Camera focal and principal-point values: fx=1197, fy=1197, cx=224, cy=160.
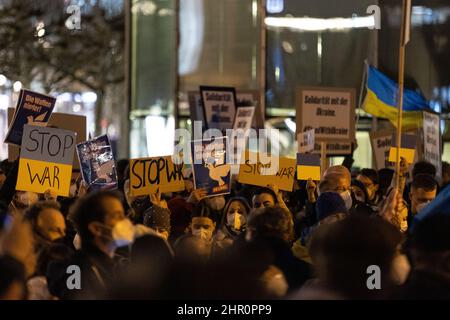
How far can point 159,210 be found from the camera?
7.40m

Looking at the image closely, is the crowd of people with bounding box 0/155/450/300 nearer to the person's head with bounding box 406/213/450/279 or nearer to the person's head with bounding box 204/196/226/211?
the person's head with bounding box 406/213/450/279

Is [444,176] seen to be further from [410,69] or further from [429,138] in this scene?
[410,69]

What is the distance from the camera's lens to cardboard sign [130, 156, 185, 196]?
10039mm

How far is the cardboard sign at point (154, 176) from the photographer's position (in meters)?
10.0

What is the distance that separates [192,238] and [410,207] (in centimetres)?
356

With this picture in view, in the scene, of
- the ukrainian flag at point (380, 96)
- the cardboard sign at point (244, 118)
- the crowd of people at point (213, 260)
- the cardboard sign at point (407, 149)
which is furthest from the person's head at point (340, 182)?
the ukrainian flag at point (380, 96)

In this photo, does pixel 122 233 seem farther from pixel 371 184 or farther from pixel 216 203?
pixel 371 184

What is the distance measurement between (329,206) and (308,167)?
13.6 feet

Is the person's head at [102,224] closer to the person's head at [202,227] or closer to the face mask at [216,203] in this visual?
the person's head at [202,227]

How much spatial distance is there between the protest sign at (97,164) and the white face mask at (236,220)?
1.70 m

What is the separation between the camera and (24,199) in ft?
32.1

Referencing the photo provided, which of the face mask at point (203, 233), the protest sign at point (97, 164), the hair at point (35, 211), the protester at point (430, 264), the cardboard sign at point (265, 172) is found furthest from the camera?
the cardboard sign at point (265, 172)

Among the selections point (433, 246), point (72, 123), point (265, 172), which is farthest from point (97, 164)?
point (433, 246)

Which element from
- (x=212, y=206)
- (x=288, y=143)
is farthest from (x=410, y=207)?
(x=288, y=143)
